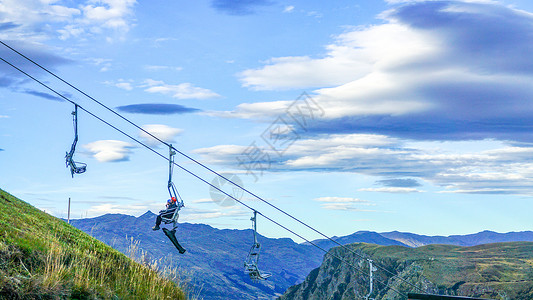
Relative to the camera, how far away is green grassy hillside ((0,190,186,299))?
15.1m

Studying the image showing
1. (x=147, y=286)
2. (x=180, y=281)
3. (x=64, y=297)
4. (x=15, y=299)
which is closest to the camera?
(x=15, y=299)

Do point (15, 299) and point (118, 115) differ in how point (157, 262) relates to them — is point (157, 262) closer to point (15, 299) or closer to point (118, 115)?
point (118, 115)

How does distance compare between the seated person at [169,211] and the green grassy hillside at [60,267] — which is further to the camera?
the seated person at [169,211]

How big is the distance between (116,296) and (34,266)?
2793 mm

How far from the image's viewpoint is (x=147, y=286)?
67.1 ft

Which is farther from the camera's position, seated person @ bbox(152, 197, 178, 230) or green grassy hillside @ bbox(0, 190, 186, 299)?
seated person @ bbox(152, 197, 178, 230)

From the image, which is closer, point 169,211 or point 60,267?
point 60,267

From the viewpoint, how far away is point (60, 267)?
52.3 feet

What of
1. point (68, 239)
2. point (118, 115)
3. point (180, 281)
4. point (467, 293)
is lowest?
point (467, 293)

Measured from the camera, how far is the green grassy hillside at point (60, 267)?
15070mm

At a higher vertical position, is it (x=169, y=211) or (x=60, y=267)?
(x=169, y=211)

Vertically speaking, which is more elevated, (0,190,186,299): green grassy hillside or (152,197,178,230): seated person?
(152,197,178,230): seated person

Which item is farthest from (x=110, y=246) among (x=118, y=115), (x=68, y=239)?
(x=118, y=115)

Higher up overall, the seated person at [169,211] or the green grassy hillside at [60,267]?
the seated person at [169,211]
